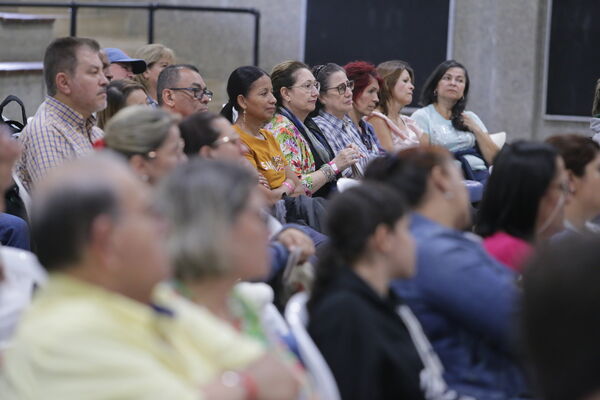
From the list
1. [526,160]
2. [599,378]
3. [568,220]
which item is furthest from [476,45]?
[599,378]

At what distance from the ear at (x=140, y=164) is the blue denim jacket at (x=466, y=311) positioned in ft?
3.02

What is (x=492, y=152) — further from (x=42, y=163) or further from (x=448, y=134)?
(x=42, y=163)

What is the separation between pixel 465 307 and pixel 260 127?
9.57 feet

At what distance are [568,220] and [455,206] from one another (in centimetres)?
105

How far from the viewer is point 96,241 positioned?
6.04ft

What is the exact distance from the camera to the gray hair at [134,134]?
317 centimetres

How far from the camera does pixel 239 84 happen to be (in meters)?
5.38

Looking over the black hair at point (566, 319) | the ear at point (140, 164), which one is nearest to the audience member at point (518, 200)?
the ear at point (140, 164)

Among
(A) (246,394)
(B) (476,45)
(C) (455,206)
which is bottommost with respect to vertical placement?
(A) (246,394)

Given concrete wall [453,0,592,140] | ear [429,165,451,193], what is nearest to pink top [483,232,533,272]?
ear [429,165,451,193]

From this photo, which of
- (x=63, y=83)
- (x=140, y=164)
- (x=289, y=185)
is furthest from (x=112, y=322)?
(x=289, y=185)

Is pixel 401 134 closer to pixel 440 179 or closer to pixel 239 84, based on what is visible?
pixel 239 84

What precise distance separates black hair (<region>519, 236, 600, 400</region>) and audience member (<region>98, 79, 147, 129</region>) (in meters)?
3.94

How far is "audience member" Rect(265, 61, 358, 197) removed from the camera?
5367 millimetres
